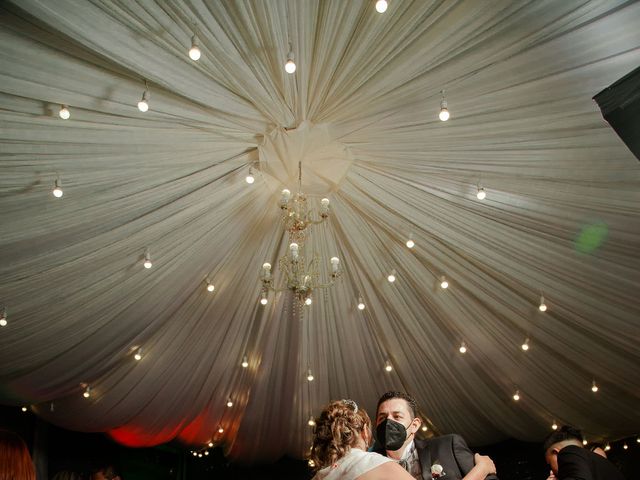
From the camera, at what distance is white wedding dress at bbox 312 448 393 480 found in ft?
6.66

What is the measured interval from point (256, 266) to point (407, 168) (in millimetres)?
1965

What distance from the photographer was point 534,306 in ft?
17.5

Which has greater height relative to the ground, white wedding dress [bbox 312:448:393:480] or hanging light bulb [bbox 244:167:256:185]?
hanging light bulb [bbox 244:167:256:185]

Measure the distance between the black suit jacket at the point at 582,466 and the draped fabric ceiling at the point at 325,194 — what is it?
2024 mm

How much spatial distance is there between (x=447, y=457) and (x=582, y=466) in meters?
0.72

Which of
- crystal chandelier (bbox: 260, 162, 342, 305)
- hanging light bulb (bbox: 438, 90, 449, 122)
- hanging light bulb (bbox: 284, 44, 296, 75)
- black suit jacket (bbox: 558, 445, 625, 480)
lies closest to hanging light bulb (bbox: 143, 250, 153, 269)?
crystal chandelier (bbox: 260, 162, 342, 305)

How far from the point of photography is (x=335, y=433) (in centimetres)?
226

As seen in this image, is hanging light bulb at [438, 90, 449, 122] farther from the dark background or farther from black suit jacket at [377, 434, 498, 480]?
the dark background

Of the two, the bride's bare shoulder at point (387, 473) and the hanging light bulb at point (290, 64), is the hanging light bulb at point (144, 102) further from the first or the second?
the bride's bare shoulder at point (387, 473)

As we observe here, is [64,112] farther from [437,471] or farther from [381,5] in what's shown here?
[437,471]

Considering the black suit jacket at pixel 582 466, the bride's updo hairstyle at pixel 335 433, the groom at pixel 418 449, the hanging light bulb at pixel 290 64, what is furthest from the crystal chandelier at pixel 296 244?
the black suit jacket at pixel 582 466

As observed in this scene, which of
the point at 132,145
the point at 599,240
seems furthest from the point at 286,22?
the point at 599,240

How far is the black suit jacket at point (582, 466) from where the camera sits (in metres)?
2.65

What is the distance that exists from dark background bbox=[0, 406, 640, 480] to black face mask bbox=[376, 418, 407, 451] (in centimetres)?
684
